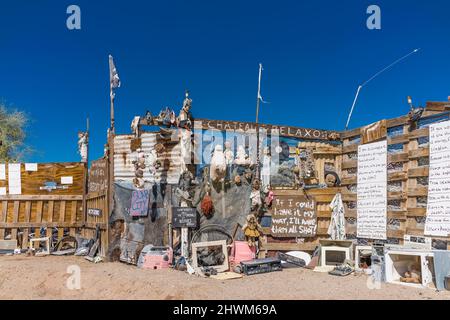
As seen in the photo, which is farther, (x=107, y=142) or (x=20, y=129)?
(x=20, y=129)

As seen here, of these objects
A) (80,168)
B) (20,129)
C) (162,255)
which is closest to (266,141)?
(162,255)

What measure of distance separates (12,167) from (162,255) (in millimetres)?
6143

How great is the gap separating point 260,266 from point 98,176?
5376 millimetres

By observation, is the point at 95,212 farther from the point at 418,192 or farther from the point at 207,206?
the point at 418,192

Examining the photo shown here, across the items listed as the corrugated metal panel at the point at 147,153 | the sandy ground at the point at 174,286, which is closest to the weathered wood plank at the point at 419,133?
the sandy ground at the point at 174,286

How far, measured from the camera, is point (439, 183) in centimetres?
805

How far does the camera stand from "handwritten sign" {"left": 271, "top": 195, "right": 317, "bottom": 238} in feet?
34.3

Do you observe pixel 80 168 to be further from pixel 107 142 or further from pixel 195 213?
pixel 195 213

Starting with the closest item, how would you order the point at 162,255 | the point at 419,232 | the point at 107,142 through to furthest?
the point at 419,232 → the point at 162,255 → the point at 107,142

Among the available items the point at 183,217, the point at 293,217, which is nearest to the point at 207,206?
the point at 183,217

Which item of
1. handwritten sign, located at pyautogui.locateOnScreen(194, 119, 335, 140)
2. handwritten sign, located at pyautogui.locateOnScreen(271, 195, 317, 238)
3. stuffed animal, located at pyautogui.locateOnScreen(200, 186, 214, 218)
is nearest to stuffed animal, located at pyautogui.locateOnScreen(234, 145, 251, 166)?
handwritten sign, located at pyautogui.locateOnScreen(194, 119, 335, 140)

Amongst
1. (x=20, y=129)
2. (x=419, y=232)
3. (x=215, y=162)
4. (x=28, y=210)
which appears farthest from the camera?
(x=20, y=129)

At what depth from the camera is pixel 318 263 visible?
32.2 feet
